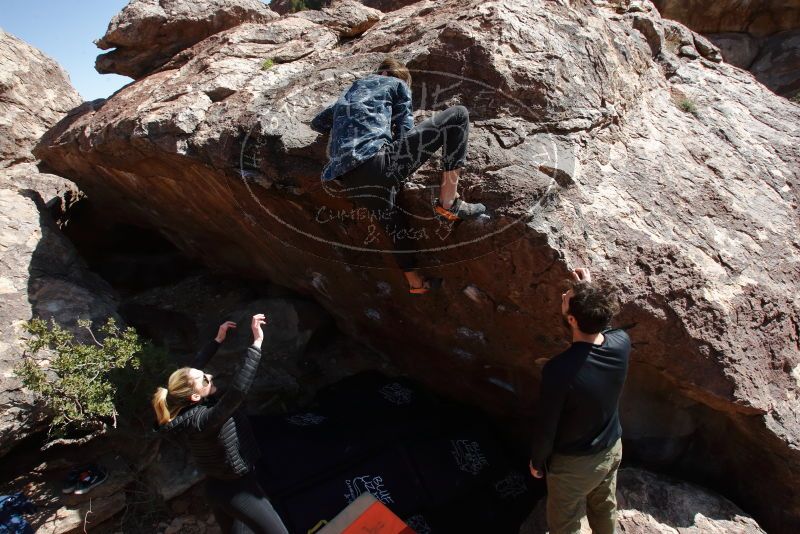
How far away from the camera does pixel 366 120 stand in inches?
113

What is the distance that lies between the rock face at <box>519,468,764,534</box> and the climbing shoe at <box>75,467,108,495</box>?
3056 mm

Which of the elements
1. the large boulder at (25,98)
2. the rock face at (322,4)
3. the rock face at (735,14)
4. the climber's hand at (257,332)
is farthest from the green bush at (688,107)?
the large boulder at (25,98)

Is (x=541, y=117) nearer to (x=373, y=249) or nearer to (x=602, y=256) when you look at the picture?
(x=602, y=256)

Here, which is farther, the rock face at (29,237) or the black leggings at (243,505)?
the rock face at (29,237)

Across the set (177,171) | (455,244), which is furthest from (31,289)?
(455,244)

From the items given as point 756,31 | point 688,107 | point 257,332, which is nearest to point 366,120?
point 257,332

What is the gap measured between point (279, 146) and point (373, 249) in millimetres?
929

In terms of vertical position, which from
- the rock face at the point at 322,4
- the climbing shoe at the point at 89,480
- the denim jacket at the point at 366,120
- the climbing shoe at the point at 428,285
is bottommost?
the climbing shoe at the point at 89,480

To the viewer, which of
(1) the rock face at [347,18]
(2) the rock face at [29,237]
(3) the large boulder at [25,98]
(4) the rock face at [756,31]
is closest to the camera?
(2) the rock face at [29,237]

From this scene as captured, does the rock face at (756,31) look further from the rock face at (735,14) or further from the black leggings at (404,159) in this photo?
the black leggings at (404,159)

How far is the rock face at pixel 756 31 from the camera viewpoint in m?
9.49

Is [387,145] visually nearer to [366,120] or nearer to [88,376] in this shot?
[366,120]

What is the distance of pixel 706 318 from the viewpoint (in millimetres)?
3043

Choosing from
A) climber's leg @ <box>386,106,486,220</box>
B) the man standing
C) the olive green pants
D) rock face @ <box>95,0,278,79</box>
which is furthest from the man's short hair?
rock face @ <box>95,0,278,79</box>
